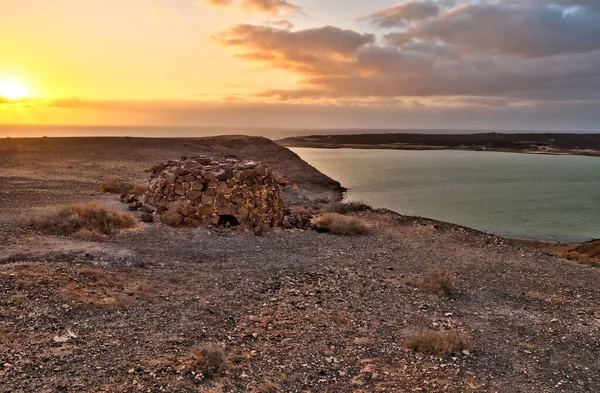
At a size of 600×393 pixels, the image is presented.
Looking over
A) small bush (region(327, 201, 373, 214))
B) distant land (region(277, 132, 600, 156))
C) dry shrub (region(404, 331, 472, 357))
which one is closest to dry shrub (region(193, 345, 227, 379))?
dry shrub (region(404, 331, 472, 357))

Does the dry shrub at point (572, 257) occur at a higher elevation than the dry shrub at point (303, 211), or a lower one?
lower

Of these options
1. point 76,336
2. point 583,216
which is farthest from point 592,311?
point 583,216

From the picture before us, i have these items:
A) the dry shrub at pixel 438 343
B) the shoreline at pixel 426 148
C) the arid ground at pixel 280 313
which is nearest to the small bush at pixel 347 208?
the arid ground at pixel 280 313

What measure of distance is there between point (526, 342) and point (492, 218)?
656 inches

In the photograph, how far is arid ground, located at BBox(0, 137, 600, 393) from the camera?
527 centimetres

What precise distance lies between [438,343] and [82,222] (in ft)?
28.7

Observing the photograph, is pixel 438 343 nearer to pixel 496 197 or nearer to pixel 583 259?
pixel 583 259

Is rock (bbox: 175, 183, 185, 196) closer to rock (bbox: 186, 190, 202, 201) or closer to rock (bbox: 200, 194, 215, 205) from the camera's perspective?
rock (bbox: 186, 190, 202, 201)

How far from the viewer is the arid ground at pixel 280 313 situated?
17.3 ft

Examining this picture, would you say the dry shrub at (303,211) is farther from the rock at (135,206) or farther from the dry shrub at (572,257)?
the dry shrub at (572,257)

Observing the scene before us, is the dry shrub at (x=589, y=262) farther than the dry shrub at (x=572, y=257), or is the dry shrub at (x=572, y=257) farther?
the dry shrub at (x=572, y=257)

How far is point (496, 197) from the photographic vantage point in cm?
2961

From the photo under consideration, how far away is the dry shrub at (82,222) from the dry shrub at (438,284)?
7.45m

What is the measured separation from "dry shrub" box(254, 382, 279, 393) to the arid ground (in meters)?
0.01
